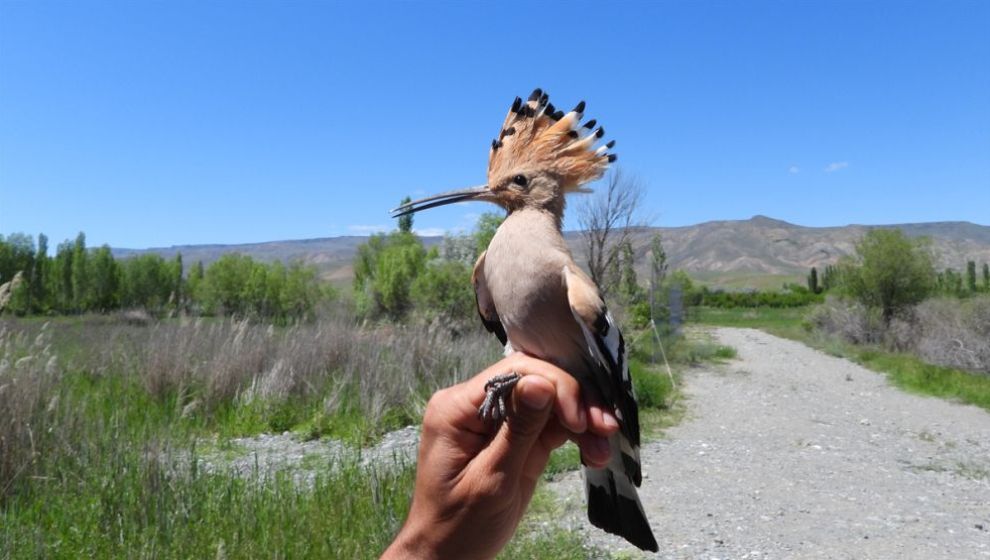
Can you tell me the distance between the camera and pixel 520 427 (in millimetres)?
1644

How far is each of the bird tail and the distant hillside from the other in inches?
4730

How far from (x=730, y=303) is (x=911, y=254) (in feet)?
112

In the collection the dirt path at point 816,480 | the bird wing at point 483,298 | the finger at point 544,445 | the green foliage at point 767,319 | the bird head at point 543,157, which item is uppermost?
the bird head at point 543,157

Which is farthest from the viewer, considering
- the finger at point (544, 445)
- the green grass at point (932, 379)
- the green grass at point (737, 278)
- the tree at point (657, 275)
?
the green grass at point (737, 278)

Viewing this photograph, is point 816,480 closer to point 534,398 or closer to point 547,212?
point 547,212

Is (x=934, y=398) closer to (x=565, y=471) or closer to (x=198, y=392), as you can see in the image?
(x=565, y=471)

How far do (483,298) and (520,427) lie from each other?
664 millimetres

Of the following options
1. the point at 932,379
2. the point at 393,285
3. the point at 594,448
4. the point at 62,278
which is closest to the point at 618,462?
the point at 594,448

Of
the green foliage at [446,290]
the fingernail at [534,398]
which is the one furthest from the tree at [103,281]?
the fingernail at [534,398]

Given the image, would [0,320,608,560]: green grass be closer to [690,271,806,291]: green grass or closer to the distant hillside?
[690,271,806,291]: green grass

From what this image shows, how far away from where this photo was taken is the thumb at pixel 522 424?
1623 mm

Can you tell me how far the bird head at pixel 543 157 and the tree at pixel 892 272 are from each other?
24026mm

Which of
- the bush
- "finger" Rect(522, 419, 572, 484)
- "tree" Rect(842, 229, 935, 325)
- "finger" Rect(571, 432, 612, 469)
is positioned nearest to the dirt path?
"finger" Rect(522, 419, 572, 484)

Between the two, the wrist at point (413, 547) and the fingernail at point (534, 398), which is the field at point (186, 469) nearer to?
the wrist at point (413, 547)
